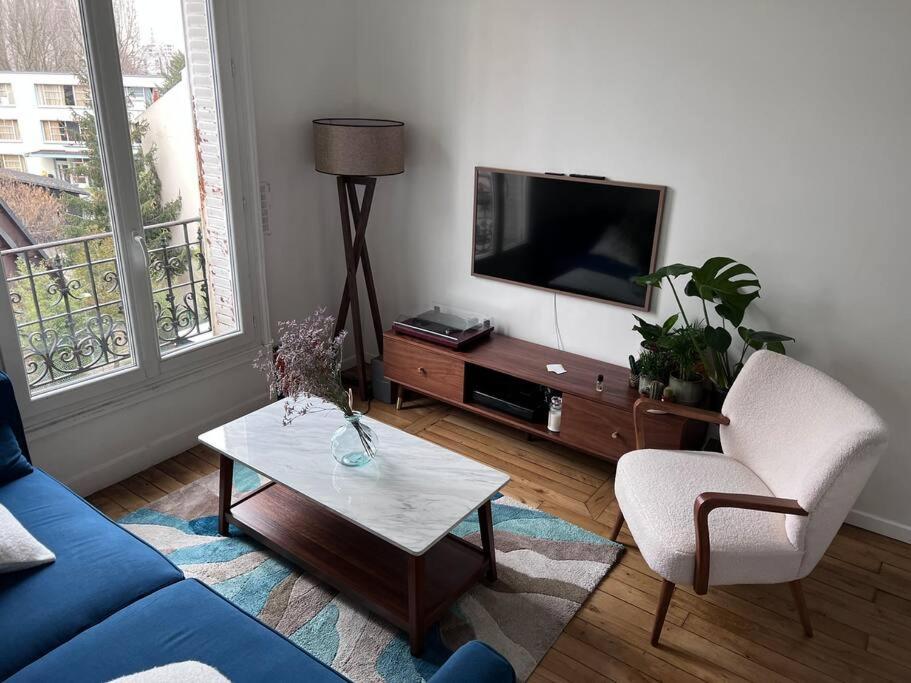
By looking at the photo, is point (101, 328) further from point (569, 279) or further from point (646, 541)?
point (646, 541)

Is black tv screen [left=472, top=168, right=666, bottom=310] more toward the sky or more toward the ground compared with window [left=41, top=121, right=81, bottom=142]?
more toward the ground

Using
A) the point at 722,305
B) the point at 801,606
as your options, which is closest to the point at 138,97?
the point at 722,305

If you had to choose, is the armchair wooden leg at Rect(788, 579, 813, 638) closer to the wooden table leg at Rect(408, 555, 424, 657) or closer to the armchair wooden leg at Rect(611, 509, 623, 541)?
the armchair wooden leg at Rect(611, 509, 623, 541)

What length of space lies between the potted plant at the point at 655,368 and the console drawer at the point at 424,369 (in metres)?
0.90

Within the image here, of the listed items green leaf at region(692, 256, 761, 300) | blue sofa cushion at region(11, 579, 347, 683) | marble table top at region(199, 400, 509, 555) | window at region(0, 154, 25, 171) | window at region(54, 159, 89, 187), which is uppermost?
window at region(0, 154, 25, 171)

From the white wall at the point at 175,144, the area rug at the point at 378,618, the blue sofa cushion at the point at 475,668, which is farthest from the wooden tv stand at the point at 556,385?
the blue sofa cushion at the point at 475,668

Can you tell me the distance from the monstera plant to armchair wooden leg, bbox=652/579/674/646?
98cm

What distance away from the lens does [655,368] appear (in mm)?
2934

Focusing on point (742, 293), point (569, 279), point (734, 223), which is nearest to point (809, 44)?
point (734, 223)

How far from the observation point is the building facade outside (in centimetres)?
250

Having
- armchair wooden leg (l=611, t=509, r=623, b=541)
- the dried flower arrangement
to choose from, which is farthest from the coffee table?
armchair wooden leg (l=611, t=509, r=623, b=541)

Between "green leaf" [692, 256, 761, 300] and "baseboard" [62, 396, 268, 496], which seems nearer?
"green leaf" [692, 256, 761, 300]

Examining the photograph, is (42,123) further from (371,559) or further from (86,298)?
(371,559)

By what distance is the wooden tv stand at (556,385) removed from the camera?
9.61ft
